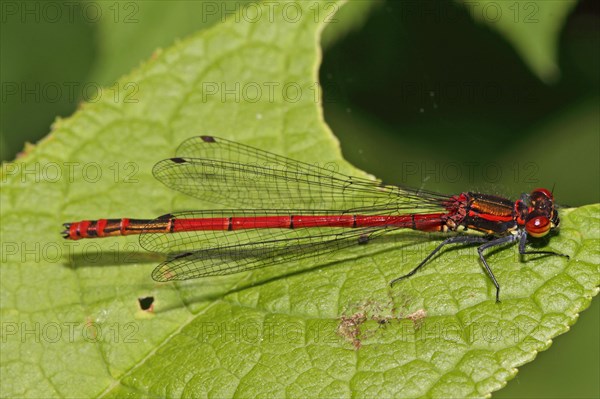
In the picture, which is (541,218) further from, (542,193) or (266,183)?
(266,183)

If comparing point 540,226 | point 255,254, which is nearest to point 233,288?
point 255,254

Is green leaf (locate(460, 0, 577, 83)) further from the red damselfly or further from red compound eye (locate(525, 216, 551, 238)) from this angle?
red compound eye (locate(525, 216, 551, 238))

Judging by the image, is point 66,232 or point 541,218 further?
point 66,232

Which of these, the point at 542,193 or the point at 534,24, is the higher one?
the point at 534,24

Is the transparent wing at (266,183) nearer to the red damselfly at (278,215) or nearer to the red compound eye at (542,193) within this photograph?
the red damselfly at (278,215)

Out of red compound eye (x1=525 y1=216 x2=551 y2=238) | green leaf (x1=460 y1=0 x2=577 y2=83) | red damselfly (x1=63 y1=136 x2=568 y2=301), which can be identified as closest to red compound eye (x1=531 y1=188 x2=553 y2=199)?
red damselfly (x1=63 y1=136 x2=568 y2=301)

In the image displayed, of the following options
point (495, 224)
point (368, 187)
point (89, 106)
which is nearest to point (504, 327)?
point (495, 224)

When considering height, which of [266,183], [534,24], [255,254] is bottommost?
[255,254]
